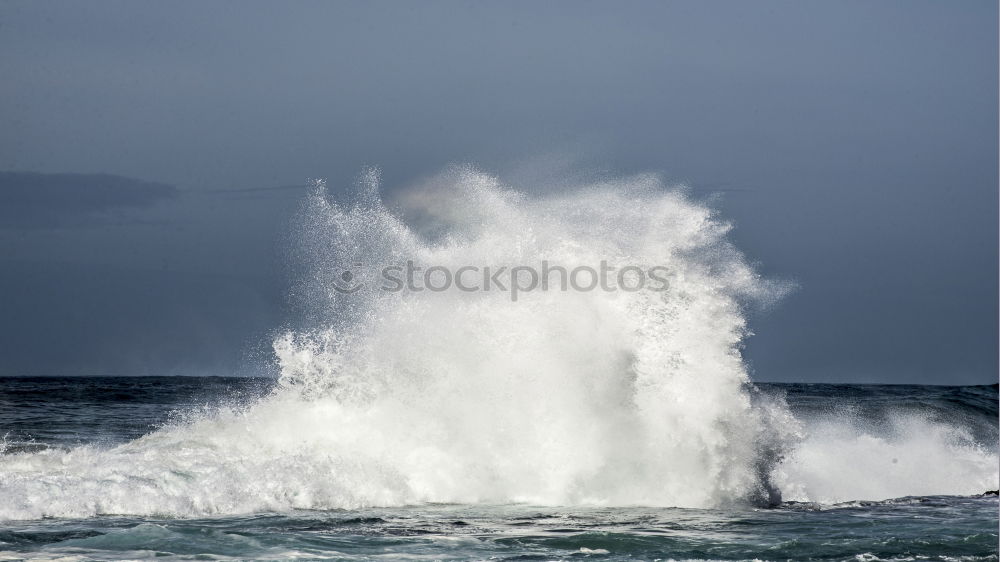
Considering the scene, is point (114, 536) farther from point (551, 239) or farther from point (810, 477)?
point (810, 477)

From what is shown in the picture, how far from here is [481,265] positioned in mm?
16781

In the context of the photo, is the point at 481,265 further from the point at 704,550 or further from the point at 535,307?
the point at 704,550

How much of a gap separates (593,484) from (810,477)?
13.2 feet

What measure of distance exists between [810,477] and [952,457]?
169 inches

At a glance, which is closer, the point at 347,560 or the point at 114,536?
the point at 347,560

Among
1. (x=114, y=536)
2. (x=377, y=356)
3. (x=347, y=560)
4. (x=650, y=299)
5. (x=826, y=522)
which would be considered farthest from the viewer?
(x=377, y=356)

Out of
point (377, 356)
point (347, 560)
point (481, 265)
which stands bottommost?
point (347, 560)

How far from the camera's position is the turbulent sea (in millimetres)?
10711

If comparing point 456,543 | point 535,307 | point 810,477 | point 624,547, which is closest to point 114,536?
point 456,543

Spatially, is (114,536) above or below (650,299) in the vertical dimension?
below

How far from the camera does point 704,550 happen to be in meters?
10.2

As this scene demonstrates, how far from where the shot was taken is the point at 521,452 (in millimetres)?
14102

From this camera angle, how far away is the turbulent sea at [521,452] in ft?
35.1

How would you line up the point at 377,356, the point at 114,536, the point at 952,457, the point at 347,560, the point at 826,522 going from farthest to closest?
the point at 952,457 < the point at 377,356 < the point at 826,522 < the point at 114,536 < the point at 347,560
